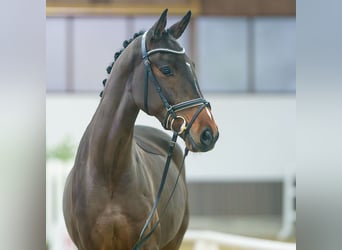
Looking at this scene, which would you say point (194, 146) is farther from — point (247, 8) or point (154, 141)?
point (247, 8)

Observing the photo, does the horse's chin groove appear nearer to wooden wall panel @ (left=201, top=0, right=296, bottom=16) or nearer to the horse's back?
the horse's back

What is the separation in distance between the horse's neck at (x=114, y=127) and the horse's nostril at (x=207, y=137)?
0.15 meters

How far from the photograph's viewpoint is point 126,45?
0.96 metres

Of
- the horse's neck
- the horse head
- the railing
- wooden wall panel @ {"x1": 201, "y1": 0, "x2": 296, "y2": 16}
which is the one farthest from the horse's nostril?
wooden wall panel @ {"x1": 201, "y1": 0, "x2": 296, "y2": 16}

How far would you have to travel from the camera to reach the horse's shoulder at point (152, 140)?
4.09 ft

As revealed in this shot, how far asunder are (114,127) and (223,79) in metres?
2.96

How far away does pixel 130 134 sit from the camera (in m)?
0.93

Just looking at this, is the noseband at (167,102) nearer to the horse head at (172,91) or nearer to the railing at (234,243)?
the horse head at (172,91)

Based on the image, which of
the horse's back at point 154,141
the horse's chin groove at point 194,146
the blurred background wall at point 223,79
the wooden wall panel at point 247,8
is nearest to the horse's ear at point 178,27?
the horse's chin groove at point 194,146

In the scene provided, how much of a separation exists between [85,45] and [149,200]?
2.84m

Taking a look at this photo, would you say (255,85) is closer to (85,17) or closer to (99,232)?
(85,17)
